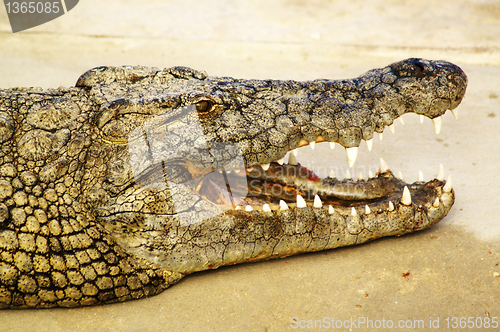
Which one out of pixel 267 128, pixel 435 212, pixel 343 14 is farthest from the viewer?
pixel 343 14

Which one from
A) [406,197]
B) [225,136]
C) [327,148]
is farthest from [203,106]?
[327,148]

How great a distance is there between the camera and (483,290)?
2.64m

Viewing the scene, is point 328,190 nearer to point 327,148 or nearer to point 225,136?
point 225,136

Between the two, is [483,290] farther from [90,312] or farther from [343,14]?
[343,14]

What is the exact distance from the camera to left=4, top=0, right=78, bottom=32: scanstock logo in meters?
8.14

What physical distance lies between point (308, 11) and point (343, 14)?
30.3 inches

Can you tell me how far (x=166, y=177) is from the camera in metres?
2.71

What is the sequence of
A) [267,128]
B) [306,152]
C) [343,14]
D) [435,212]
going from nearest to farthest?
[267,128], [435,212], [306,152], [343,14]

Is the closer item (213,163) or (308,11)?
(213,163)

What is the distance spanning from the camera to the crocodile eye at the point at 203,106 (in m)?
2.83

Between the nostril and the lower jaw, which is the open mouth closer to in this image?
the lower jaw

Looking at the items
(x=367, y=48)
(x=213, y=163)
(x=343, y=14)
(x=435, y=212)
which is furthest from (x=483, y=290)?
(x=343, y=14)

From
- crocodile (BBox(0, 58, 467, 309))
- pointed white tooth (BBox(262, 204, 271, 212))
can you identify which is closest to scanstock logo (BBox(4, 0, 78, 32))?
crocodile (BBox(0, 58, 467, 309))

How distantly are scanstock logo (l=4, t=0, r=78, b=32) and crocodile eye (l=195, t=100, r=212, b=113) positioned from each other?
6930 millimetres
